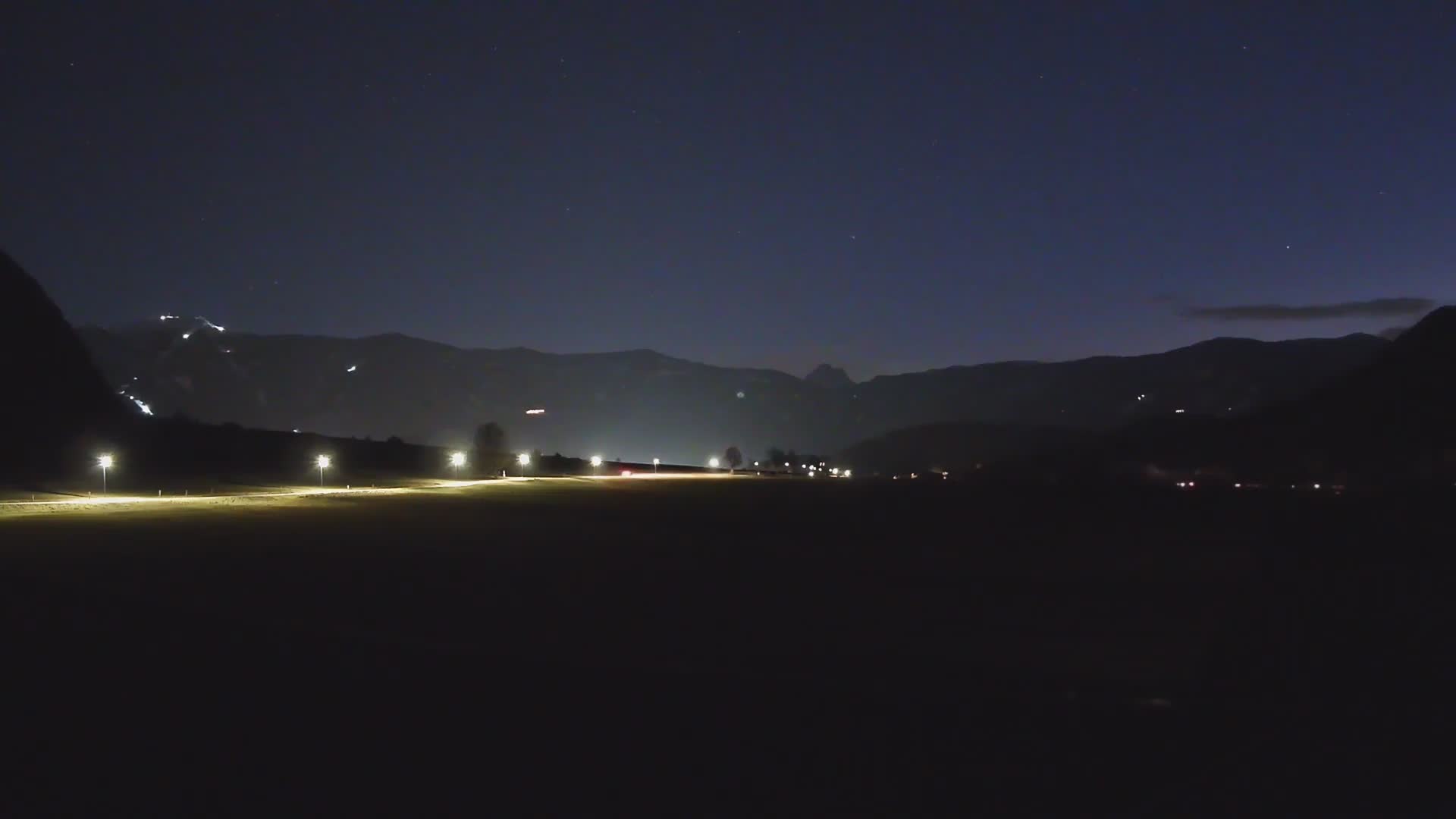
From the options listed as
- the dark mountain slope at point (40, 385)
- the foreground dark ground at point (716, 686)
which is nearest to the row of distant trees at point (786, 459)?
the dark mountain slope at point (40, 385)

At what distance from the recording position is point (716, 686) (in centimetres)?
859

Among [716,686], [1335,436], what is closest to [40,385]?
[716,686]

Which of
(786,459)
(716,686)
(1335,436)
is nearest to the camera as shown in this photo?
(716,686)

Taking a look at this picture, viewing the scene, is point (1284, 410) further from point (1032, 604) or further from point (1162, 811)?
point (1162, 811)

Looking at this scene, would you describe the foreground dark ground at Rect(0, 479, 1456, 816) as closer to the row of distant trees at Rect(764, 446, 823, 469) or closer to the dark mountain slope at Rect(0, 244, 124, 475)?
the dark mountain slope at Rect(0, 244, 124, 475)

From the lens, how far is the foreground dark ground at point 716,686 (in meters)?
6.08

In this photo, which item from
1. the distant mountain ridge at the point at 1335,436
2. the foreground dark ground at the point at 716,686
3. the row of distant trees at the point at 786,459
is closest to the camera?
the foreground dark ground at the point at 716,686

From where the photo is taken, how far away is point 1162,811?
585 cm

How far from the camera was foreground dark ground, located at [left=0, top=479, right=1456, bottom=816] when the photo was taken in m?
6.08

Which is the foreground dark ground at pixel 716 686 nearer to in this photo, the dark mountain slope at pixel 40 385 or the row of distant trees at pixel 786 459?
the dark mountain slope at pixel 40 385

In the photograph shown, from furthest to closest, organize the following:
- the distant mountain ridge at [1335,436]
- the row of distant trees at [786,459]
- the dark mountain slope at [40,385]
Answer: the row of distant trees at [786,459] < the distant mountain ridge at [1335,436] < the dark mountain slope at [40,385]

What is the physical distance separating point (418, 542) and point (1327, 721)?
1787 centimetres

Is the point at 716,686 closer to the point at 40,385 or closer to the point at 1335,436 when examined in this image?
the point at 40,385

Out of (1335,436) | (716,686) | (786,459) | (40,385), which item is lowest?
(716,686)
